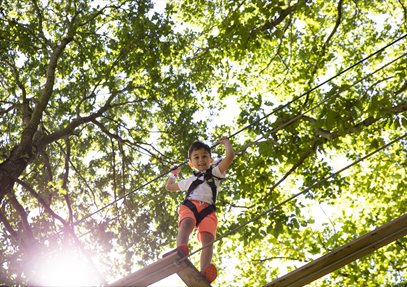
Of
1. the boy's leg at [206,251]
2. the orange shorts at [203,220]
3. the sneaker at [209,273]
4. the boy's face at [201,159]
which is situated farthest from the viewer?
the boy's face at [201,159]

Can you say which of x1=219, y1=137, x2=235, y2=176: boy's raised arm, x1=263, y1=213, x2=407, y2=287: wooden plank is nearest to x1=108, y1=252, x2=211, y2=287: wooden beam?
x1=263, y1=213, x2=407, y2=287: wooden plank

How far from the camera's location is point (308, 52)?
1127 centimetres

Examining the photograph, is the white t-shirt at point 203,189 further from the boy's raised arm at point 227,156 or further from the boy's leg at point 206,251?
the boy's leg at point 206,251

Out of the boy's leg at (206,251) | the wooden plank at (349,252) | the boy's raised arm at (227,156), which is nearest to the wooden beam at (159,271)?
the boy's leg at (206,251)

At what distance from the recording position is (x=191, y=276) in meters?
3.89

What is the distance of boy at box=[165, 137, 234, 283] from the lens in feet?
15.4

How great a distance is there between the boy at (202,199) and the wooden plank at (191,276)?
34 centimetres

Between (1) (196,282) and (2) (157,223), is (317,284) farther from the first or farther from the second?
(1) (196,282)

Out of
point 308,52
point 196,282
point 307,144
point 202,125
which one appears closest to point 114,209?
point 202,125

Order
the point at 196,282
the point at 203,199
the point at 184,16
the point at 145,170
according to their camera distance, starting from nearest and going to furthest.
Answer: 1. the point at 196,282
2. the point at 203,199
3. the point at 145,170
4. the point at 184,16

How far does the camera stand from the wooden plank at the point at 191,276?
3.71 metres

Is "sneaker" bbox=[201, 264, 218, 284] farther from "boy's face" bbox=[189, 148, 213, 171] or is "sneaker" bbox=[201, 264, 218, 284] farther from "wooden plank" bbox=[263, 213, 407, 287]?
"boy's face" bbox=[189, 148, 213, 171]

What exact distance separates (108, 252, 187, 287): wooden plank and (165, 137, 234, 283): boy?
0.66m

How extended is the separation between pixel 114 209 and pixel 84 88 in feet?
11.1
